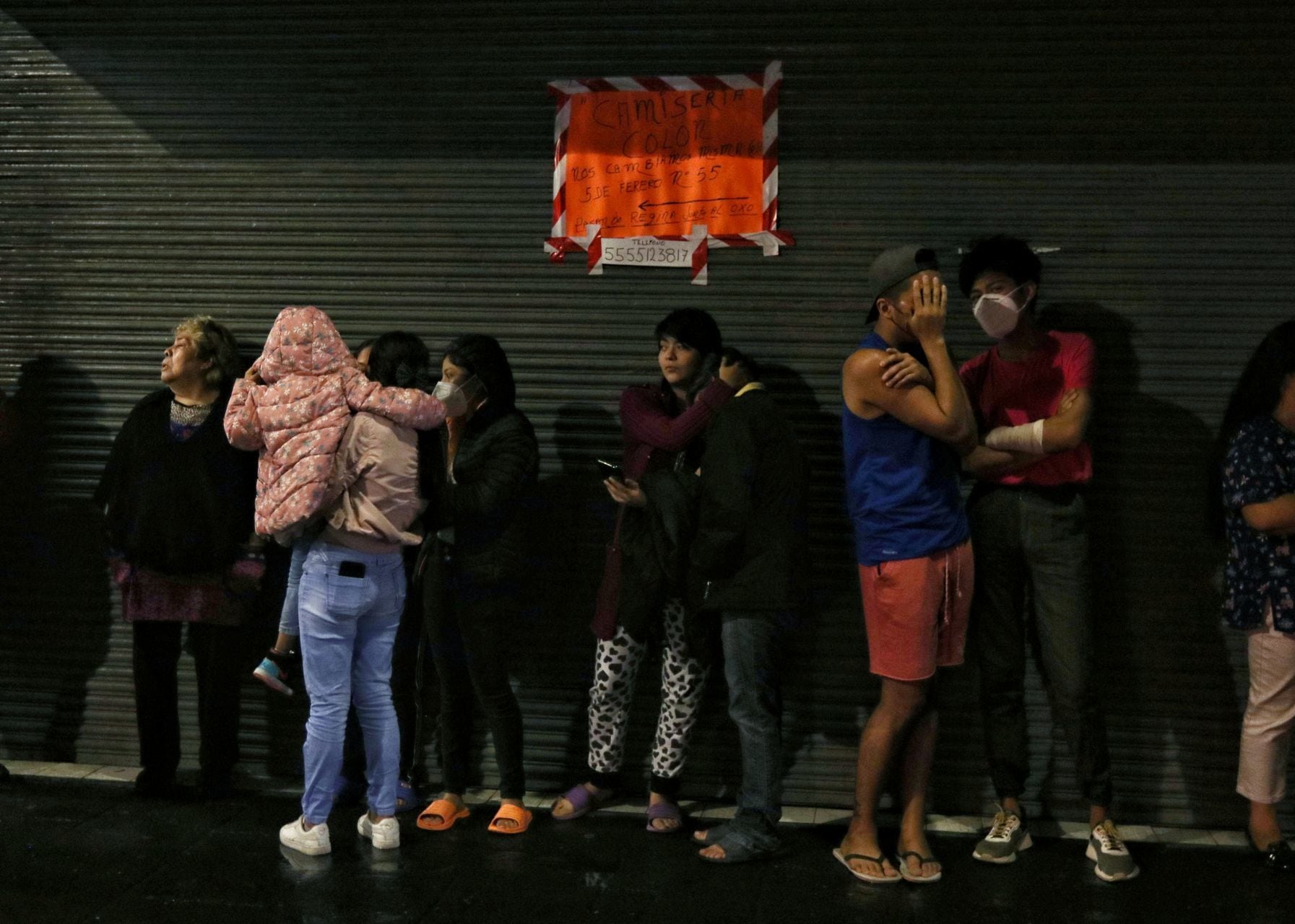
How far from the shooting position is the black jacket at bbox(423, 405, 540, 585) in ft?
17.7

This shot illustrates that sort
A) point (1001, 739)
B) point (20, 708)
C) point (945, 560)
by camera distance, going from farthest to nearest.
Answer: point (20, 708) → point (1001, 739) → point (945, 560)

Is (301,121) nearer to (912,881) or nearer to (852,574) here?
(852,574)

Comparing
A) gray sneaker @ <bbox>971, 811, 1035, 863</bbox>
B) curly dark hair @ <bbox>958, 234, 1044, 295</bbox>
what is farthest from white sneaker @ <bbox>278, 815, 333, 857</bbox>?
curly dark hair @ <bbox>958, 234, 1044, 295</bbox>

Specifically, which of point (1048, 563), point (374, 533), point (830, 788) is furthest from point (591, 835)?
point (1048, 563)

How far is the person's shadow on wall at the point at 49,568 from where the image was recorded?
6.31 metres

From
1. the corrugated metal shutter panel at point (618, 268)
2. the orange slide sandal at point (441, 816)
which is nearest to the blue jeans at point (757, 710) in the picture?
the corrugated metal shutter panel at point (618, 268)

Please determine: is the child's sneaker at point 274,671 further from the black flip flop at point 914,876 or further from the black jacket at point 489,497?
the black flip flop at point 914,876

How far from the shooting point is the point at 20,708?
6359 mm

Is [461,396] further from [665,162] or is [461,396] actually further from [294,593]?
[665,162]

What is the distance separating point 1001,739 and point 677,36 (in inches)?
130

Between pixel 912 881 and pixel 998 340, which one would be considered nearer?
pixel 912 881

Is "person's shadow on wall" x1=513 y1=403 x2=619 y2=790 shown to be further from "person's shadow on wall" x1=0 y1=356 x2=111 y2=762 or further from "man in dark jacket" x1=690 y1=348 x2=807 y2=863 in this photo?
"person's shadow on wall" x1=0 y1=356 x2=111 y2=762

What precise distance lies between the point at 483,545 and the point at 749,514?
1146 mm

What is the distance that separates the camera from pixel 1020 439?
506 centimetres
